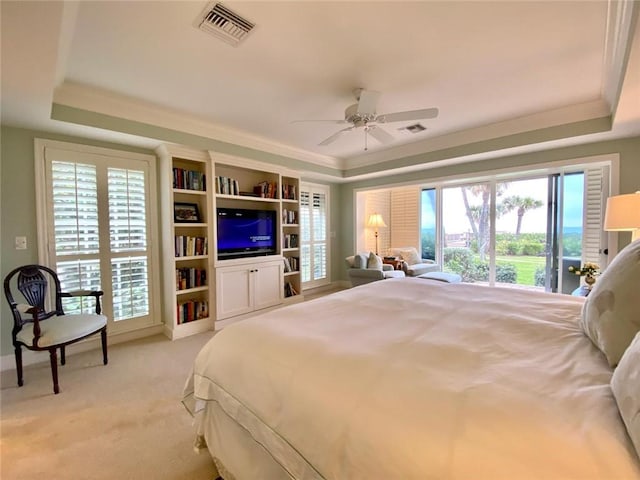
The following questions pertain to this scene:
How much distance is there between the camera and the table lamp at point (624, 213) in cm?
234

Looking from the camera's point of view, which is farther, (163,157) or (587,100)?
(163,157)

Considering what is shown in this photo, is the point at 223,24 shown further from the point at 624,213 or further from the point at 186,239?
the point at 624,213

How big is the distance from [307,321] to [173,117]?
293 cm

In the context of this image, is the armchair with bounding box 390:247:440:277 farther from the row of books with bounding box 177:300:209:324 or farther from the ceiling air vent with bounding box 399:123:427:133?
the row of books with bounding box 177:300:209:324

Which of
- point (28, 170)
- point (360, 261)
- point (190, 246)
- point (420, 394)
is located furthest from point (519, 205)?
point (28, 170)

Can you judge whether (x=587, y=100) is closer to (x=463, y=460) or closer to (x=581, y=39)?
(x=581, y=39)

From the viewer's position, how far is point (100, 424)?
1906 millimetres

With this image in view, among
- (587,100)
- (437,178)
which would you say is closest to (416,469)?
(587,100)

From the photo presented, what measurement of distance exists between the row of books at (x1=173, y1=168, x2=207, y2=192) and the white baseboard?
5.90 feet

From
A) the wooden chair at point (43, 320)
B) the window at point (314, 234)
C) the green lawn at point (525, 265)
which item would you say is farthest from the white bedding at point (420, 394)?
the window at point (314, 234)

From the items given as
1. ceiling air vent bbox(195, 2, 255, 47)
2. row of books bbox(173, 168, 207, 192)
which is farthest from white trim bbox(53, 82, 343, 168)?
ceiling air vent bbox(195, 2, 255, 47)

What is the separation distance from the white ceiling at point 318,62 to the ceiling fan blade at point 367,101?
18cm

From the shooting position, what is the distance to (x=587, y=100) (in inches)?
118

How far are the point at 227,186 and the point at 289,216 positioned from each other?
1.21 m
